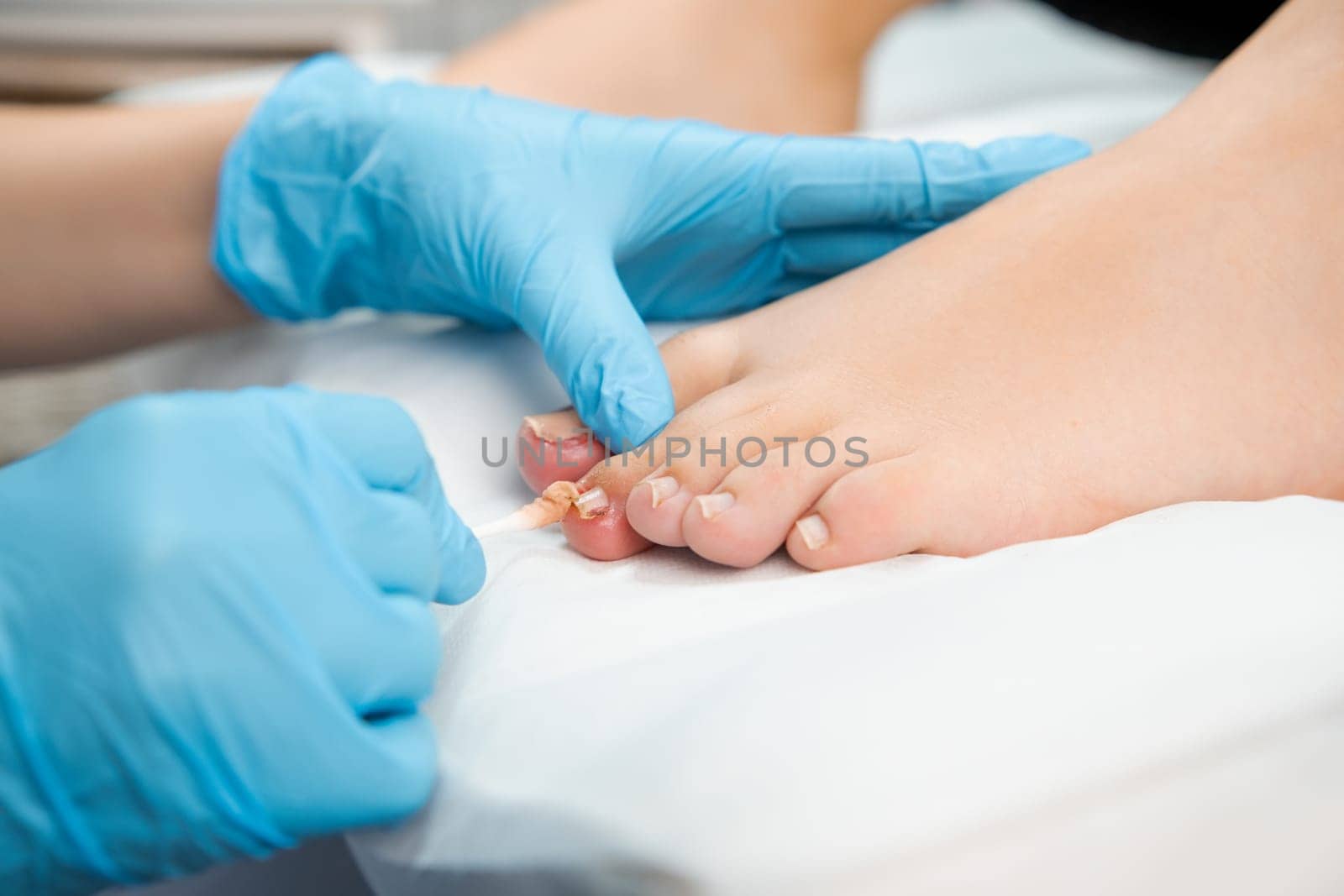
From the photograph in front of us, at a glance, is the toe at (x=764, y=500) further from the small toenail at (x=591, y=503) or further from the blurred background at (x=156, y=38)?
the blurred background at (x=156, y=38)

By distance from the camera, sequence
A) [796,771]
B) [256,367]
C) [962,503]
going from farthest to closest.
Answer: [256,367]
[962,503]
[796,771]

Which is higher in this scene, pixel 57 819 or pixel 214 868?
pixel 57 819

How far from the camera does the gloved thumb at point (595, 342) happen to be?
24.9 inches

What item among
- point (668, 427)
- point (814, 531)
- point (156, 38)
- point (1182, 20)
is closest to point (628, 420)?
point (668, 427)

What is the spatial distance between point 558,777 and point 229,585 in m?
0.17

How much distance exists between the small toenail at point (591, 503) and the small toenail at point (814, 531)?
0.12m

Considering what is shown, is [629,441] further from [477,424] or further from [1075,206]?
[1075,206]

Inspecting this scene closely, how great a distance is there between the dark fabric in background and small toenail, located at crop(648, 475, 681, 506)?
3.90 feet

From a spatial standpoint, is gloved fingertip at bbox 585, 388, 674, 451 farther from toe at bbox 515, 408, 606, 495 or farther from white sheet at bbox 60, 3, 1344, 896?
white sheet at bbox 60, 3, 1344, 896

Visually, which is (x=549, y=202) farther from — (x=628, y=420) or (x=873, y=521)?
(x=873, y=521)

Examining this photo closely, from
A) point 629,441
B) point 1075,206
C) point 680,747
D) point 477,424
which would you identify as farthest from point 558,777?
point 1075,206

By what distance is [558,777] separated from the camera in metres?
0.38

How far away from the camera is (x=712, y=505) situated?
54cm

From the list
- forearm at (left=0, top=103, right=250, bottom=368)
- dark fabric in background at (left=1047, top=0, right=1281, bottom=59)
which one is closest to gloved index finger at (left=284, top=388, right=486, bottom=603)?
forearm at (left=0, top=103, right=250, bottom=368)
